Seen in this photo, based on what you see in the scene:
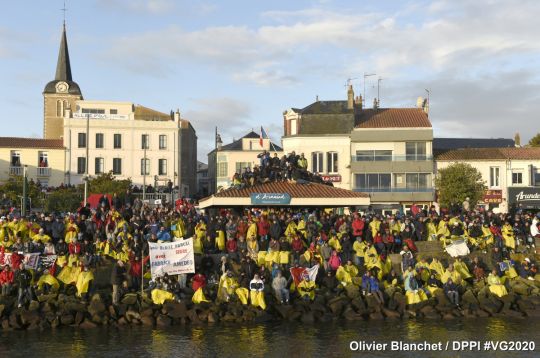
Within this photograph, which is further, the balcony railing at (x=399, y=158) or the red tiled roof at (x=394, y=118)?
the red tiled roof at (x=394, y=118)

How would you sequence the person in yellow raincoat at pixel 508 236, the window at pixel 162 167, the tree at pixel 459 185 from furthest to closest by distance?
the window at pixel 162 167, the tree at pixel 459 185, the person in yellow raincoat at pixel 508 236

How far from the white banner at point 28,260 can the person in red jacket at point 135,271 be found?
3940mm

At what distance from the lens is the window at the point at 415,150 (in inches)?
2889

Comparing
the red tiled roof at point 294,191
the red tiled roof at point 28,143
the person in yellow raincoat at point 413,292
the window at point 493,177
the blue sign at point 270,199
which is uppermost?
the red tiled roof at point 28,143

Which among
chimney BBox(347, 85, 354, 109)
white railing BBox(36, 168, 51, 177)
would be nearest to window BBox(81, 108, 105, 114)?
white railing BBox(36, 168, 51, 177)

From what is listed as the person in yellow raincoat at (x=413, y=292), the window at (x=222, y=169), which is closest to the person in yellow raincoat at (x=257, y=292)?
the person in yellow raincoat at (x=413, y=292)

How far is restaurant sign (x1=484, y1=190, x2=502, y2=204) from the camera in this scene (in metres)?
73.7

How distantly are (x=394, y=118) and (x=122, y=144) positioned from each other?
29.4 meters

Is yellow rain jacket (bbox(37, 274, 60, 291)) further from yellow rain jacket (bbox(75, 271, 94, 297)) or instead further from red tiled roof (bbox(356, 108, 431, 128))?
red tiled roof (bbox(356, 108, 431, 128))

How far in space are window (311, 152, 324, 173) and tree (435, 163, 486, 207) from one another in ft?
36.9

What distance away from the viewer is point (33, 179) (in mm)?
79875

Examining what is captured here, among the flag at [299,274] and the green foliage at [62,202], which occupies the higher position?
the green foliage at [62,202]

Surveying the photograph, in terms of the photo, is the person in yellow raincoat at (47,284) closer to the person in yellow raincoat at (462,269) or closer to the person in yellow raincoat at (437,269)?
the person in yellow raincoat at (437,269)

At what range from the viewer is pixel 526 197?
72.8 m
